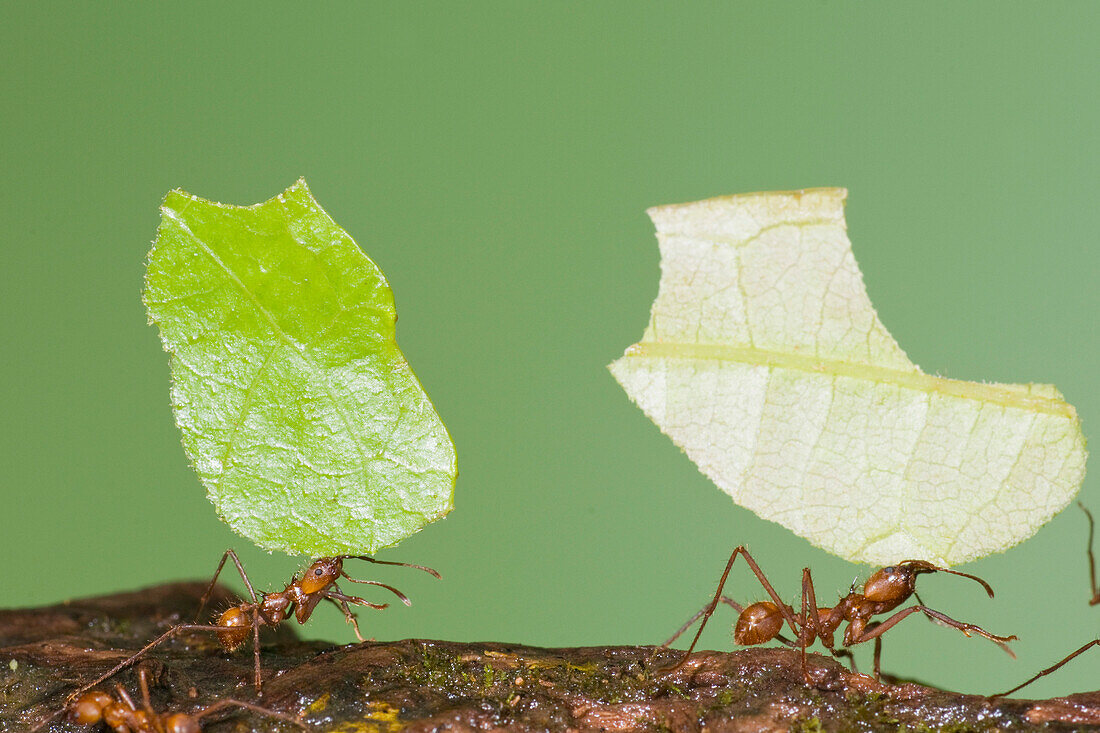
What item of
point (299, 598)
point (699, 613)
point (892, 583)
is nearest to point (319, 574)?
point (299, 598)

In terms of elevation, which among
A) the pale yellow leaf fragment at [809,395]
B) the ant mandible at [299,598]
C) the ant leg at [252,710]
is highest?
the pale yellow leaf fragment at [809,395]

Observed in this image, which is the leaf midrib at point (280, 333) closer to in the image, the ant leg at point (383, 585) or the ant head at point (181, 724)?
the ant leg at point (383, 585)

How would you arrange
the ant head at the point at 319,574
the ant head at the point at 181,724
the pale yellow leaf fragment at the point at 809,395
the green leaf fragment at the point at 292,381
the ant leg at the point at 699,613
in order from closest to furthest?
the ant head at the point at 181,724 < the green leaf fragment at the point at 292,381 < the pale yellow leaf fragment at the point at 809,395 < the ant leg at the point at 699,613 < the ant head at the point at 319,574

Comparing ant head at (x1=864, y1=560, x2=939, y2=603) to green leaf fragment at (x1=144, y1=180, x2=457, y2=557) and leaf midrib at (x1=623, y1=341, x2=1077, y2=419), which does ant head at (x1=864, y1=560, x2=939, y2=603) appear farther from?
green leaf fragment at (x1=144, y1=180, x2=457, y2=557)

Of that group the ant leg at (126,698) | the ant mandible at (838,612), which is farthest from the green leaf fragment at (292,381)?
the ant mandible at (838,612)

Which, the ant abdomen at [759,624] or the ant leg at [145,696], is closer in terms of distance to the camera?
the ant leg at [145,696]

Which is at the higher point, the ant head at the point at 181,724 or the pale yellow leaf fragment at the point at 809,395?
the pale yellow leaf fragment at the point at 809,395

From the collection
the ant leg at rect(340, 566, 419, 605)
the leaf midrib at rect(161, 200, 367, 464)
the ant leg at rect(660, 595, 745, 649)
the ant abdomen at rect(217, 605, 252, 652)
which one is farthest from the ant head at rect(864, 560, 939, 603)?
the ant abdomen at rect(217, 605, 252, 652)

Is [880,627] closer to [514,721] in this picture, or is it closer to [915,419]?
[915,419]
